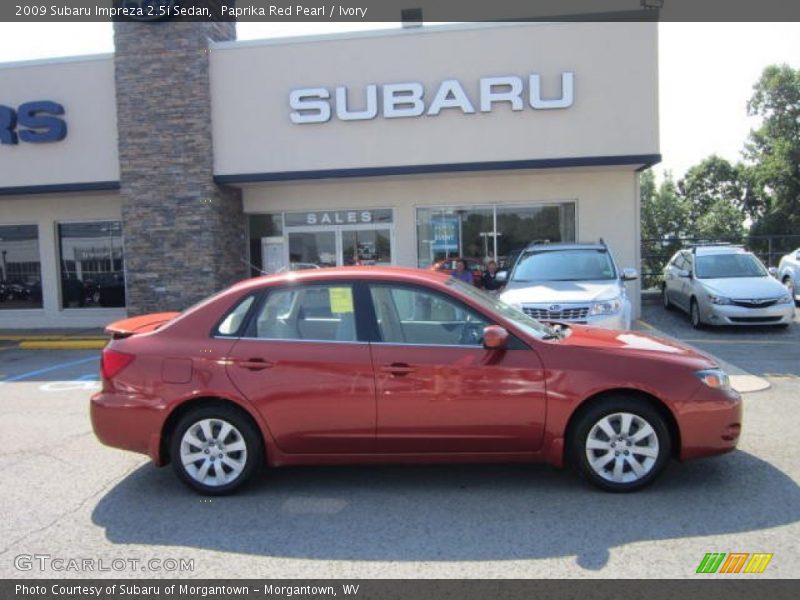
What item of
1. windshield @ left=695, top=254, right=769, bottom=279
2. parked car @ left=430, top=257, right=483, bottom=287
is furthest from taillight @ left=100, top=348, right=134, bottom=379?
windshield @ left=695, top=254, right=769, bottom=279

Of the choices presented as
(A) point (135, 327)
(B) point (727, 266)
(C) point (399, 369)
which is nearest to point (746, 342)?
(B) point (727, 266)

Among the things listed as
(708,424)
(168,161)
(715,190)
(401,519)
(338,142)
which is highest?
(715,190)

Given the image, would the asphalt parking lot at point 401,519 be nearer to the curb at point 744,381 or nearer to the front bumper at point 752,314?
the curb at point 744,381

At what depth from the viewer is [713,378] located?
14.5 ft

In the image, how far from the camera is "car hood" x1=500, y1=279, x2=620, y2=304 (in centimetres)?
830

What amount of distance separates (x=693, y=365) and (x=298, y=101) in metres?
10.3

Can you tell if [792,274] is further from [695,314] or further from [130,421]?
[130,421]

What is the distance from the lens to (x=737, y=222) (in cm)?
3809

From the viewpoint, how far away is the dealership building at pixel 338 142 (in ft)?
40.0

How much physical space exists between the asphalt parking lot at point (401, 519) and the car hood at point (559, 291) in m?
2.92

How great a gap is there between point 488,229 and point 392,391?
9.76 m

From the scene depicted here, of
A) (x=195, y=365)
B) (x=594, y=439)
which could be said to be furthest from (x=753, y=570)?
(x=195, y=365)

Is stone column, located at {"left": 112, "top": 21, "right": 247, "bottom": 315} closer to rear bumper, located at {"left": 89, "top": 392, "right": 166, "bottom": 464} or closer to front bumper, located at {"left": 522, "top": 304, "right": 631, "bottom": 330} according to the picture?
front bumper, located at {"left": 522, "top": 304, "right": 631, "bottom": 330}

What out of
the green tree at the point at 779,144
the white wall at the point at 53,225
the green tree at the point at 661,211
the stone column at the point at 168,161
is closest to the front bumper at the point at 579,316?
the stone column at the point at 168,161
